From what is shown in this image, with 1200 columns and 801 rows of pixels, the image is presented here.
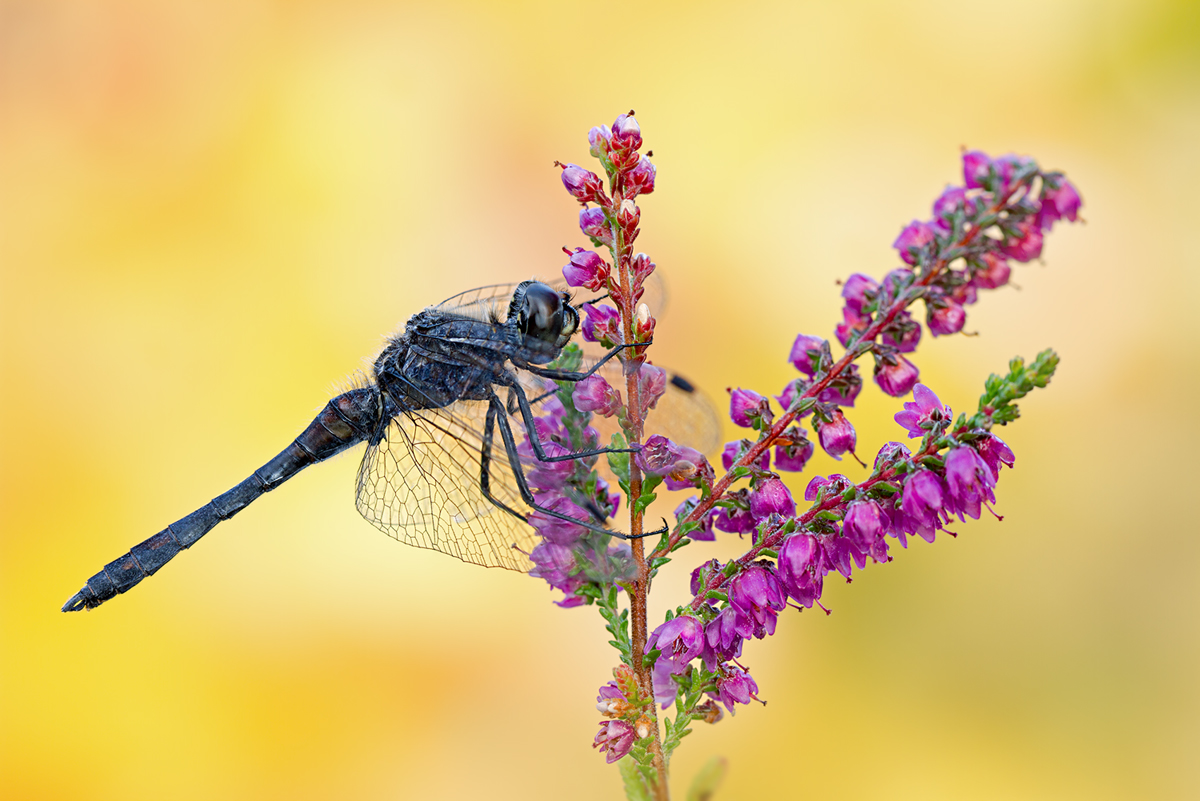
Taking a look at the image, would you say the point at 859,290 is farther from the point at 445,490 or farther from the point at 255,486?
the point at 255,486

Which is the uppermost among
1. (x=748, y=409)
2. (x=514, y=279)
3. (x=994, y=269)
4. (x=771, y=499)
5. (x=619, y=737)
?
(x=514, y=279)

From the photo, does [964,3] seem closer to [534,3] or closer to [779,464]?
[534,3]

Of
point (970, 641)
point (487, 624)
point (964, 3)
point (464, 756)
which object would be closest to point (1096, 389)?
point (970, 641)

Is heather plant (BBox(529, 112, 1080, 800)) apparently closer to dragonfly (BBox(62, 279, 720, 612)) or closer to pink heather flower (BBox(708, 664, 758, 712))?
pink heather flower (BBox(708, 664, 758, 712))

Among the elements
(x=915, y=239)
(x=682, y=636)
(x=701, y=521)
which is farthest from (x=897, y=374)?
(x=682, y=636)

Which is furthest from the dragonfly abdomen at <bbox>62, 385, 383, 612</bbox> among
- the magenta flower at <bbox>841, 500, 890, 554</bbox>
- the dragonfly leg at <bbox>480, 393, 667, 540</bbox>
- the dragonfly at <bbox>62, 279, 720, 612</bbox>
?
the magenta flower at <bbox>841, 500, 890, 554</bbox>

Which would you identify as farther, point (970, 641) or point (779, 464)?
point (970, 641)
